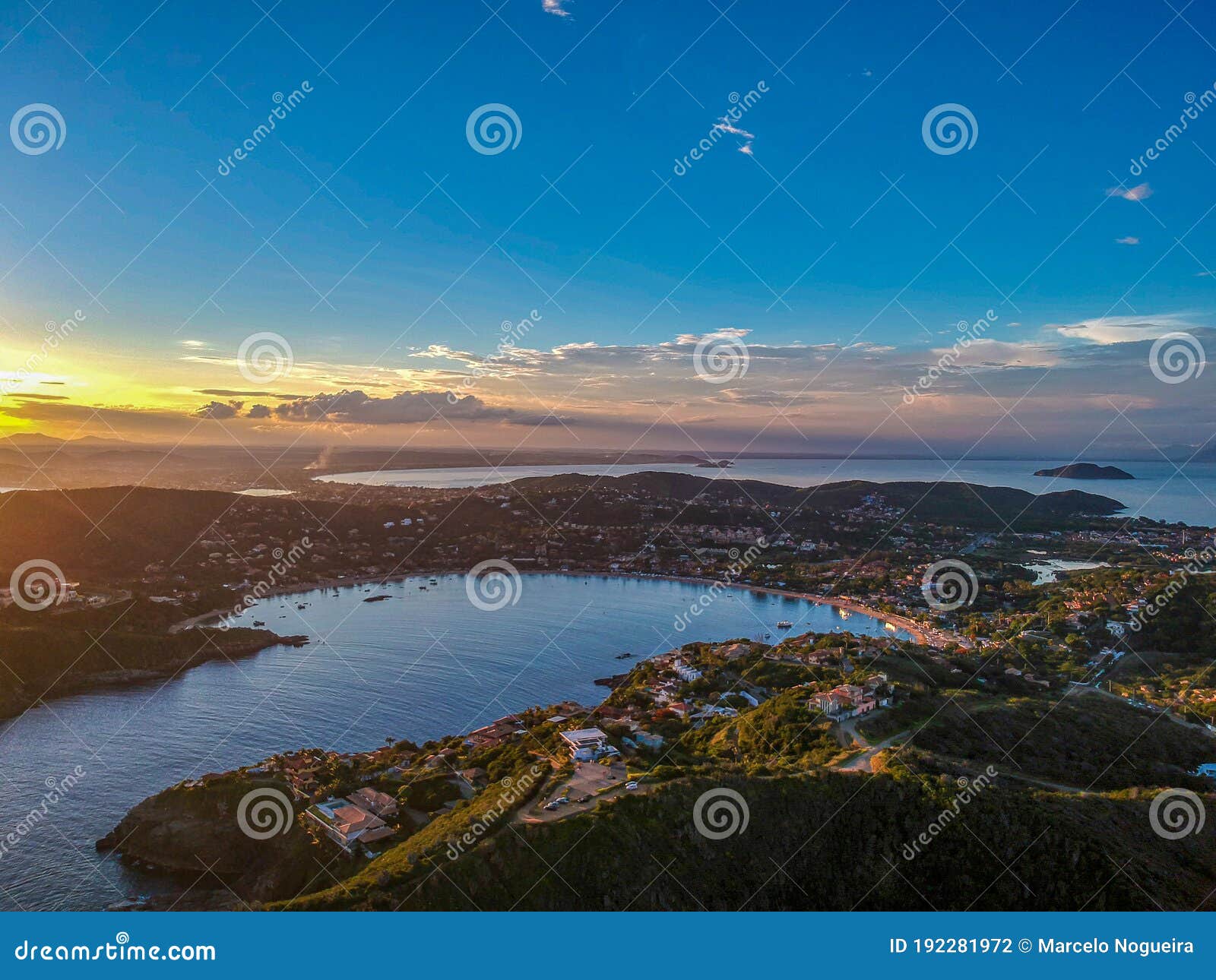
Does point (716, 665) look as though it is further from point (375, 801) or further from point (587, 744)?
point (375, 801)

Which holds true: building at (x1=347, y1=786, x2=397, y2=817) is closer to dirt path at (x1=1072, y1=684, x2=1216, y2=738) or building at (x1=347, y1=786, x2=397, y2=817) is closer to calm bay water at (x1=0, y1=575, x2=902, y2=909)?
calm bay water at (x1=0, y1=575, x2=902, y2=909)

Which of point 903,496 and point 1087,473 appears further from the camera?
point 1087,473

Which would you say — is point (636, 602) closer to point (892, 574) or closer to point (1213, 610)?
point (892, 574)

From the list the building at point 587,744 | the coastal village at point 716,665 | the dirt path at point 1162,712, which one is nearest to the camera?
the coastal village at point 716,665

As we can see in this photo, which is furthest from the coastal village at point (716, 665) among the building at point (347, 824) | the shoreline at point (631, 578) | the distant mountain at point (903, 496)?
the distant mountain at point (903, 496)

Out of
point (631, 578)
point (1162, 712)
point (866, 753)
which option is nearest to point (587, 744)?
point (866, 753)

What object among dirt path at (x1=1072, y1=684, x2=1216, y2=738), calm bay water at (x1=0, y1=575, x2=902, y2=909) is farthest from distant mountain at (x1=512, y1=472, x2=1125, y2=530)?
dirt path at (x1=1072, y1=684, x2=1216, y2=738)

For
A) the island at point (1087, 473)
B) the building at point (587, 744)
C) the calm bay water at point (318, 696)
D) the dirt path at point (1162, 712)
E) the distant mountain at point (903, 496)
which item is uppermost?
the island at point (1087, 473)

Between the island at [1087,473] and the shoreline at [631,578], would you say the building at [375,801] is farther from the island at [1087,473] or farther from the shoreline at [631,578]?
the island at [1087,473]
